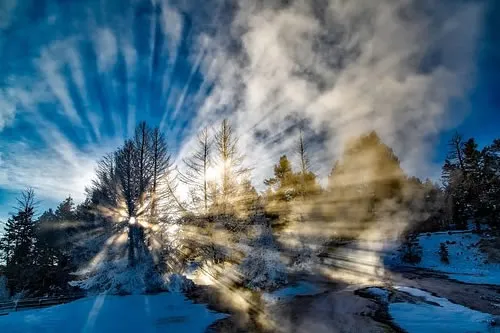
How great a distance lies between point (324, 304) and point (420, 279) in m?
12.8

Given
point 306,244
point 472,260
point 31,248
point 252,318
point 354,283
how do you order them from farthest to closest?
point 31,248
point 472,260
point 306,244
point 354,283
point 252,318

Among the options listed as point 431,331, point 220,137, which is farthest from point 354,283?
point 220,137

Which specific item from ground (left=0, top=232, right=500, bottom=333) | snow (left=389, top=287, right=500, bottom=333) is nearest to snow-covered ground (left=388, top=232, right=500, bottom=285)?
ground (left=0, top=232, right=500, bottom=333)

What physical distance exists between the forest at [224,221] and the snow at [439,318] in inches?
348

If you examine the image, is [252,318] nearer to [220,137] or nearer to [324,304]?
[324,304]

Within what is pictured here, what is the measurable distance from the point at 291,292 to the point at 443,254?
2187 centimetres

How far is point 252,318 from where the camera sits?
566 inches

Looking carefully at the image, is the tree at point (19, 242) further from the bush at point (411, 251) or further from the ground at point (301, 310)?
the bush at point (411, 251)

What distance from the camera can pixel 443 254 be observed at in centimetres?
3222

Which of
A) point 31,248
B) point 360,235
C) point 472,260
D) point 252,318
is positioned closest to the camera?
point 252,318

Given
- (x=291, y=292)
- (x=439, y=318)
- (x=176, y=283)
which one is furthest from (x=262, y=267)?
(x=439, y=318)

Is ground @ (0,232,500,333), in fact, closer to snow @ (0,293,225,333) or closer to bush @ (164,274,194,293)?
snow @ (0,293,225,333)

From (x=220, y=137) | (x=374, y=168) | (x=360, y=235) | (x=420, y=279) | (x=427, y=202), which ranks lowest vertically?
(x=420, y=279)

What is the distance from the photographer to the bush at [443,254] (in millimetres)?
31609
